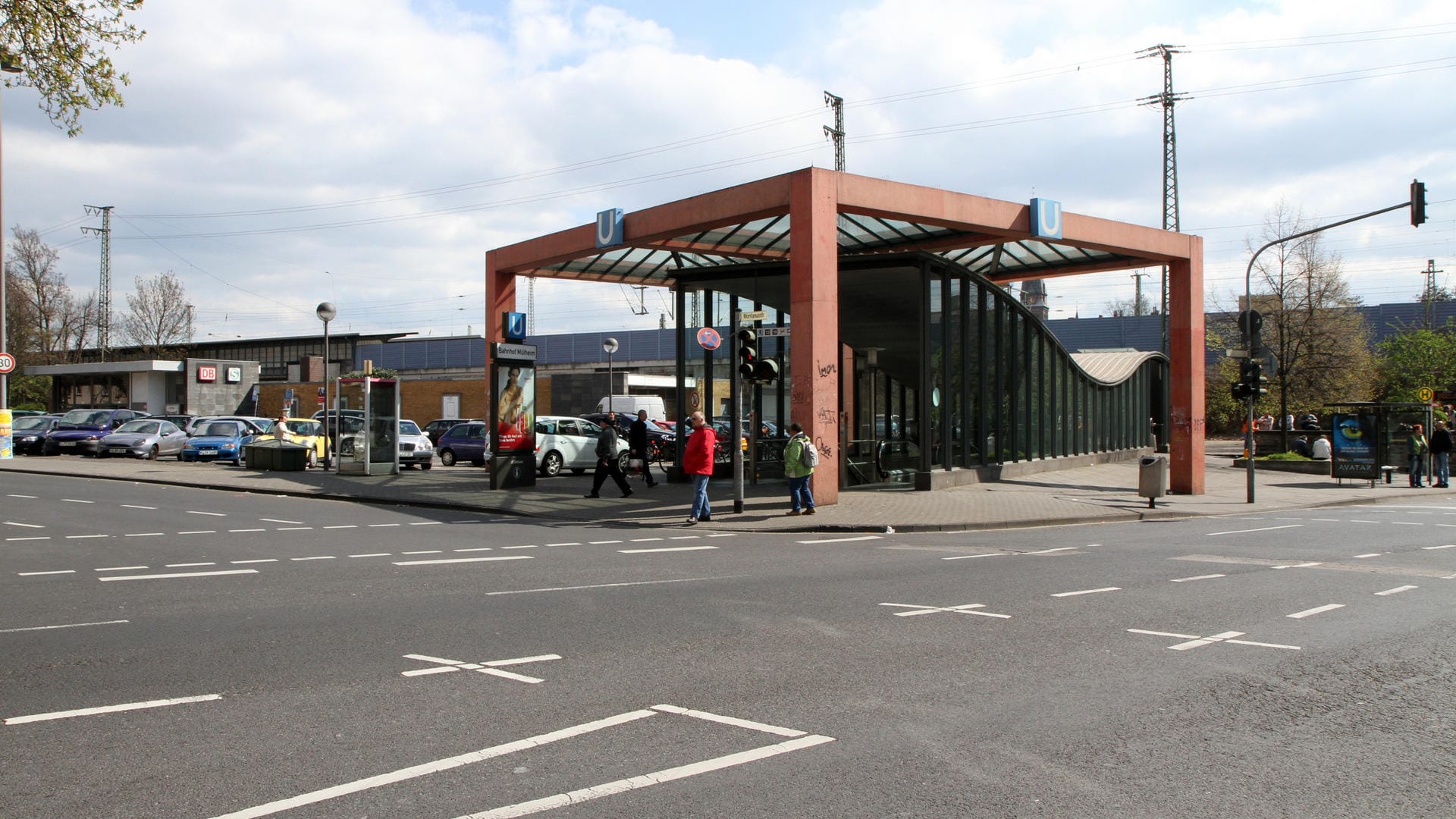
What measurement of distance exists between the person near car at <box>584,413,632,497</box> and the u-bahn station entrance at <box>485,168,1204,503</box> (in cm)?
178

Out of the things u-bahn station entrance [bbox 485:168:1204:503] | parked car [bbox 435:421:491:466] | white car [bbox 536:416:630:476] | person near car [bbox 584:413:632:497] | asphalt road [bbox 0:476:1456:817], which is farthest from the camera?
parked car [bbox 435:421:491:466]

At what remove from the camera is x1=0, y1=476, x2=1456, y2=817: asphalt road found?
13.6 ft

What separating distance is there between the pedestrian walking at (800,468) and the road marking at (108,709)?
11.4 meters

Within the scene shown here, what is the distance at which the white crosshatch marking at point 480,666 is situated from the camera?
5.99m

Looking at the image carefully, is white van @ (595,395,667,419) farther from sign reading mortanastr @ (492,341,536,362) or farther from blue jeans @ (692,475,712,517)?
blue jeans @ (692,475,712,517)

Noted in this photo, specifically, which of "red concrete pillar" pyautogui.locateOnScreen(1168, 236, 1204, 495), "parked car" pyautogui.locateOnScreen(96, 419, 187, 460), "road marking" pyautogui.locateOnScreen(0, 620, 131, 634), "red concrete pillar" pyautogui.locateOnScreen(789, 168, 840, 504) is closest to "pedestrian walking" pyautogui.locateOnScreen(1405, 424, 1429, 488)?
"red concrete pillar" pyautogui.locateOnScreen(1168, 236, 1204, 495)

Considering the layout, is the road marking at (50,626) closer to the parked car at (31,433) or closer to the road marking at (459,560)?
the road marking at (459,560)

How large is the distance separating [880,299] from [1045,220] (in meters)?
3.98

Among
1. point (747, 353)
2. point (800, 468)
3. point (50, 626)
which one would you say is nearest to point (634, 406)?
point (747, 353)

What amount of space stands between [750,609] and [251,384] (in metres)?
55.2

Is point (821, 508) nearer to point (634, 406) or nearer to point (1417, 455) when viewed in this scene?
point (1417, 455)

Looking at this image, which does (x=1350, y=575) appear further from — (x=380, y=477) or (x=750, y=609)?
(x=380, y=477)

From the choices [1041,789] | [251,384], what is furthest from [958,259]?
[251,384]

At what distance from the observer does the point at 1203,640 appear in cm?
712
